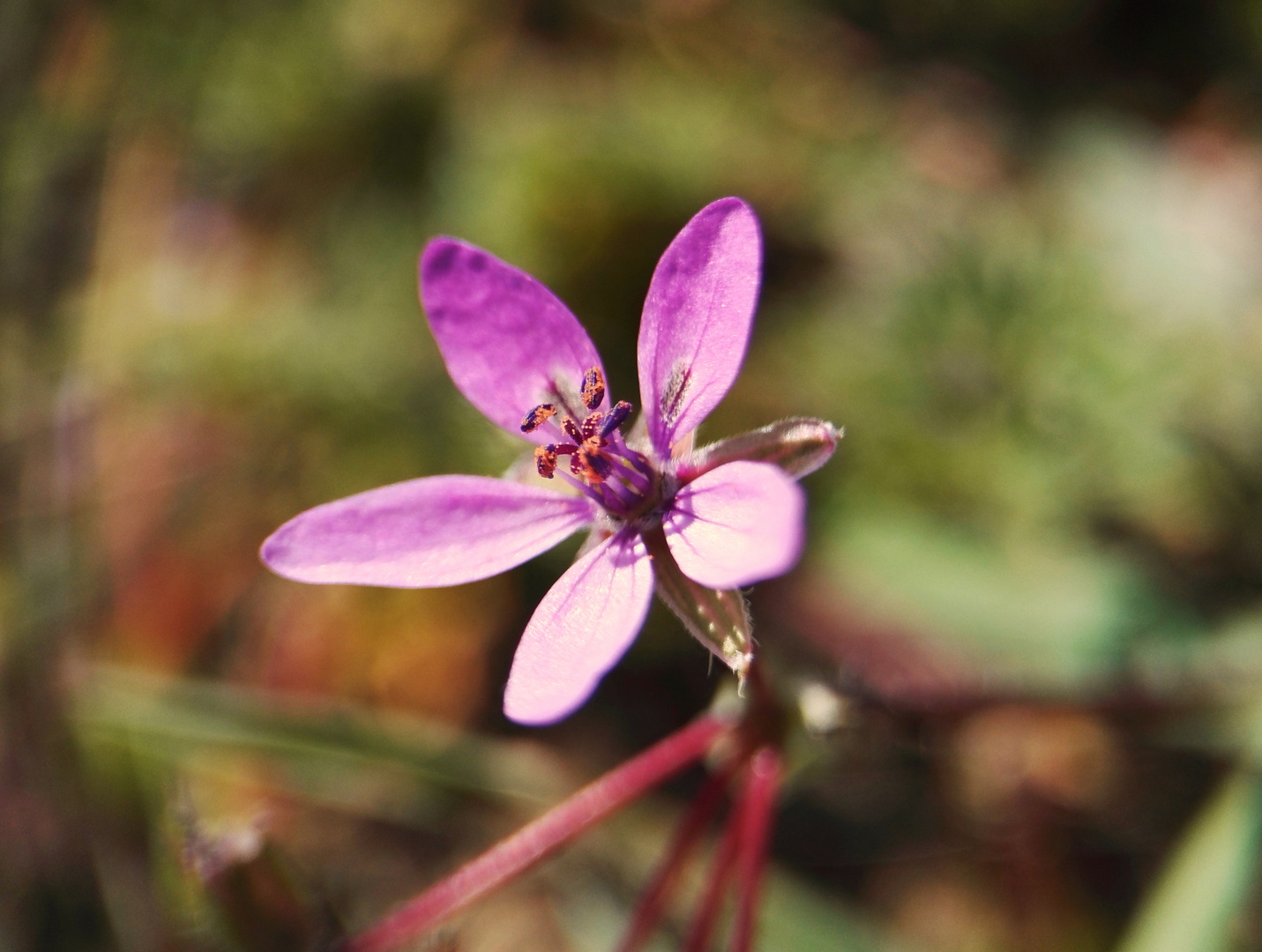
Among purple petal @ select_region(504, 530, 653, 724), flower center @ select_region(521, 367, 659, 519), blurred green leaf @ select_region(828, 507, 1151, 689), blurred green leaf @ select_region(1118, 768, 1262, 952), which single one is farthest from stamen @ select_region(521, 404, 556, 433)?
blurred green leaf @ select_region(1118, 768, 1262, 952)

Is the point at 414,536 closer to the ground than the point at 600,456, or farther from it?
closer to the ground

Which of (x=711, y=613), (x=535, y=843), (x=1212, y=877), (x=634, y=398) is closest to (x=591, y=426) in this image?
(x=711, y=613)

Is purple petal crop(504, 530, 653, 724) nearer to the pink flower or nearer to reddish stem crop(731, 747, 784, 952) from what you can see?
the pink flower

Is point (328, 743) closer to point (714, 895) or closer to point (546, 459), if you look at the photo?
point (714, 895)

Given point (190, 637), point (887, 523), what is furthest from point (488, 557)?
point (190, 637)

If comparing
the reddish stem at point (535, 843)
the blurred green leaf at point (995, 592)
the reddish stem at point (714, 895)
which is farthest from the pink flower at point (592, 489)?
the blurred green leaf at point (995, 592)

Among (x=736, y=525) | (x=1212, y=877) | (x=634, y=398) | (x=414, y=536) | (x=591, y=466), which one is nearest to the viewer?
(x=736, y=525)

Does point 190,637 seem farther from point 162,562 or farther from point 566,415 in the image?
point 566,415
